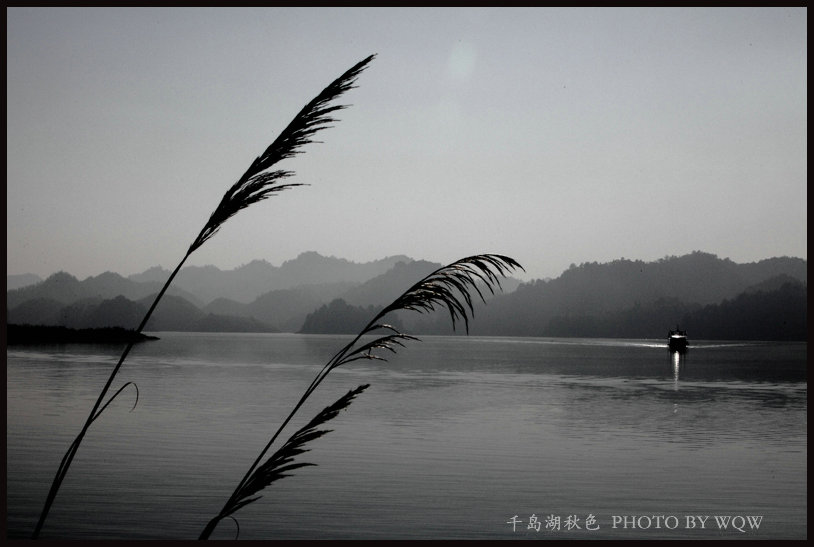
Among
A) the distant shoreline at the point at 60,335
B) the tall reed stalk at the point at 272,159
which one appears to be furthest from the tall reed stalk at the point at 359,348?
the distant shoreline at the point at 60,335

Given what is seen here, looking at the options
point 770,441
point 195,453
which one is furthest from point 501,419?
point 195,453

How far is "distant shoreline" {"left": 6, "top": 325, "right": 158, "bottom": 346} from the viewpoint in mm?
185000

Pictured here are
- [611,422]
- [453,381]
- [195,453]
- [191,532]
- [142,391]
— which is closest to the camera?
[191,532]

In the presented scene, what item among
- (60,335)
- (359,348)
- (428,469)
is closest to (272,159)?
(359,348)

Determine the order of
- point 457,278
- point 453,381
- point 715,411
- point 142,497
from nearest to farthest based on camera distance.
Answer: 1. point 457,278
2. point 142,497
3. point 715,411
4. point 453,381

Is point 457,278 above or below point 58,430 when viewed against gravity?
above

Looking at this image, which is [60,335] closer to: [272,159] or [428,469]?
[428,469]

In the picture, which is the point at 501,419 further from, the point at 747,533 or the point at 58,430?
the point at 747,533

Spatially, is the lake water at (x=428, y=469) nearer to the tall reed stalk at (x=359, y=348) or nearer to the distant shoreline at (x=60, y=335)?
the tall reed stalk at (x=359, y=348)

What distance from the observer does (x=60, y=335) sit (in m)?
189

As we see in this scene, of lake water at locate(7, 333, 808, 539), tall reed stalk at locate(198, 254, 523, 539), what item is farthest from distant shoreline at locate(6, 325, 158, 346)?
tall reed stalk at locate(198, 254, 523, 539)

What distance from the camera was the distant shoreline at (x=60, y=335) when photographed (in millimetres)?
185000

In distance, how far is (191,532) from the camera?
16.1 m

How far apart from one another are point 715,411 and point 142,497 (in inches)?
1495
